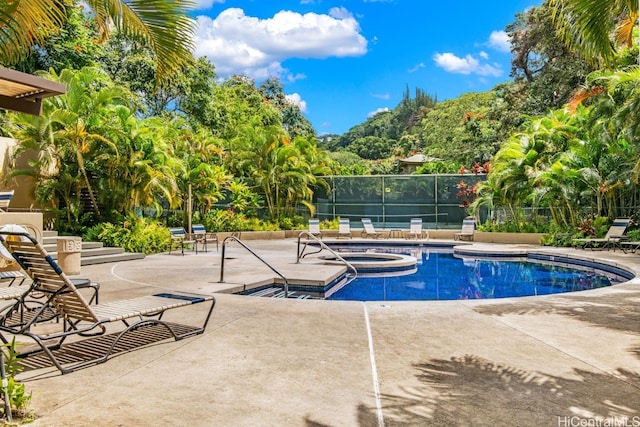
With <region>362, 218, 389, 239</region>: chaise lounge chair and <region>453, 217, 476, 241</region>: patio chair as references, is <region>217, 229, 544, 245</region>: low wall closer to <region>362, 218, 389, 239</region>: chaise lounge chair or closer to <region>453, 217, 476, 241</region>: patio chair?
<region>453, 217, 476, 241</region>: patio chair

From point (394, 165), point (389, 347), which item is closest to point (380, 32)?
point (394, 165)

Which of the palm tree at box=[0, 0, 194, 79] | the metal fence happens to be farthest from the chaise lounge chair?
the palm tree at box=[0, 0, 194, 79]

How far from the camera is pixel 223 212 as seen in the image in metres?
19.7

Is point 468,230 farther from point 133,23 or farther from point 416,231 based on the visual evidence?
point 133,23

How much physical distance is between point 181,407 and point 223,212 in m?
16.9

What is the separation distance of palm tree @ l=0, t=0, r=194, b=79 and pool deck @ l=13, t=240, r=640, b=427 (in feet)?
9.44

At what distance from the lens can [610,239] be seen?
13.9 meters

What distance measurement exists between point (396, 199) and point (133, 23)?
18.0m

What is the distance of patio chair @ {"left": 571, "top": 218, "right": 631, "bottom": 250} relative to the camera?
13883 mm

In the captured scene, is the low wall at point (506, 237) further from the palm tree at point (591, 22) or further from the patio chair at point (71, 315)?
the patio chair at point (71, 315)

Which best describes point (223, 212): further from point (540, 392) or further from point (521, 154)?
point (540, 392)

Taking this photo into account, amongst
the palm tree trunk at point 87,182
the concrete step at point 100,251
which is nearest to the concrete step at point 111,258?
the concrete step at point 100,251

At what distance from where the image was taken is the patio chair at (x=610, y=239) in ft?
45.5

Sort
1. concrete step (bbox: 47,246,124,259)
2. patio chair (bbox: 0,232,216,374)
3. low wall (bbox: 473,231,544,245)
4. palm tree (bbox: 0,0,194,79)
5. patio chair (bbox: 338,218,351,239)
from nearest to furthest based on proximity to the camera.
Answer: patio chair (bbox: 0,232,216,374) → palm tree (bbox: 0,0,194,79) → concrete step (bbox: 47,246,124,259) → low wall (bbox: 473,231,544,245) → patio chair (bbox: 338,218,351,239)
